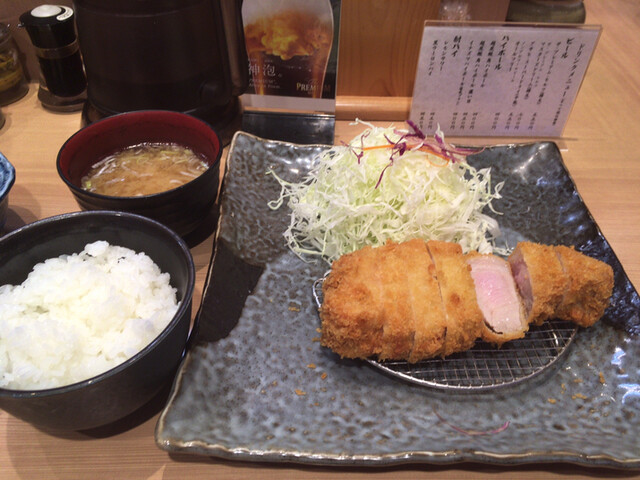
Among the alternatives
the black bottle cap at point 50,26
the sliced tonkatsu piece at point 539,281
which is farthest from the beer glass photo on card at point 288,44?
the sliced tonkatsu piece at point 539,281

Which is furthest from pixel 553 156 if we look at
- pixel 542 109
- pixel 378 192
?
pixel 378 192

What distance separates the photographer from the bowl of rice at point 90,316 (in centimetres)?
146

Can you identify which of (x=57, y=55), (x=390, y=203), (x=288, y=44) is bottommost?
(x=390, y=203)

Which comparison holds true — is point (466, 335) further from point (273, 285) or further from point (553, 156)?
point (553, 156)

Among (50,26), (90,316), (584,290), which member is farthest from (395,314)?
(50,26)

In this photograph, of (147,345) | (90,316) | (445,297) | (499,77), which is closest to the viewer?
(147,345)

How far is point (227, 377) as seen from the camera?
186 cm

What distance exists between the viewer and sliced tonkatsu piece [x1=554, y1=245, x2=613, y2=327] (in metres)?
2.00

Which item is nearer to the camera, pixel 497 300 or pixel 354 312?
pixel 354 312

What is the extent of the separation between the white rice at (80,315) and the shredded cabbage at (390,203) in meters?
0.89

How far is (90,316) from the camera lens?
1.70 meters

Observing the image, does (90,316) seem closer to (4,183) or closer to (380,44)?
(4,183)

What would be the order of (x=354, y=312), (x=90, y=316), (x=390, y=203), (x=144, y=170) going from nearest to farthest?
(x=90, y=316) < (x=354, y=312) < (x=144, y=170) < (x=390, y=203)

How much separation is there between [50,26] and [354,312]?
2.56 m
